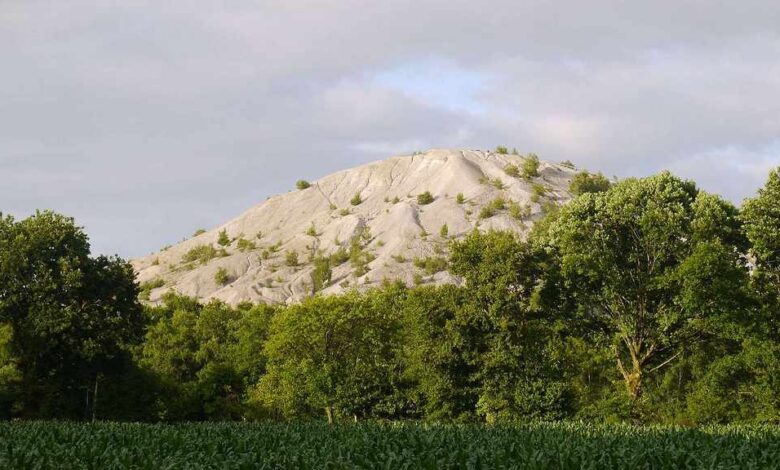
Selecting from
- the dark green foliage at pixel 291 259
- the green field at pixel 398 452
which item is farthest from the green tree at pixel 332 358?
the dark green foliage at pixel 291 259

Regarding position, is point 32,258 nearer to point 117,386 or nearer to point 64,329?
point 64,329

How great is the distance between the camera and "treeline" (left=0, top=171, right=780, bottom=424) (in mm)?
68125

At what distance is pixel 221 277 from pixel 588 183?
72.9 meters

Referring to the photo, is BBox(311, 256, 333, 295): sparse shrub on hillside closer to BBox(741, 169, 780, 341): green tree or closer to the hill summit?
the hill summit

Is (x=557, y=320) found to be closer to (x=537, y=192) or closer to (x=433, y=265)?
(x=433, y=265)

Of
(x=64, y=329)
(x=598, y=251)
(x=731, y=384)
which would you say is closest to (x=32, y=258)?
(x=64, y=329)

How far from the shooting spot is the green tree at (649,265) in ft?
222

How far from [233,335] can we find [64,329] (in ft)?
150

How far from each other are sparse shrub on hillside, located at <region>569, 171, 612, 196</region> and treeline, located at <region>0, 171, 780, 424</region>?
10378 cm

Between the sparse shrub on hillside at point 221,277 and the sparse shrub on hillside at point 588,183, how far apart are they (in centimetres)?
6914

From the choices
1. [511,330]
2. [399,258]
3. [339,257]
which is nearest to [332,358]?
[511,330]

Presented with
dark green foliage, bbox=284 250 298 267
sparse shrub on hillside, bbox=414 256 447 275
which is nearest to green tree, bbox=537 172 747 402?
sparse shrub on hillside, bbox=414 256 447 275

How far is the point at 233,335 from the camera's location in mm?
117875

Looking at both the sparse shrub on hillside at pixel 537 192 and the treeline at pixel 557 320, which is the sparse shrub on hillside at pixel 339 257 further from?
the treeline at pixel 557 320
